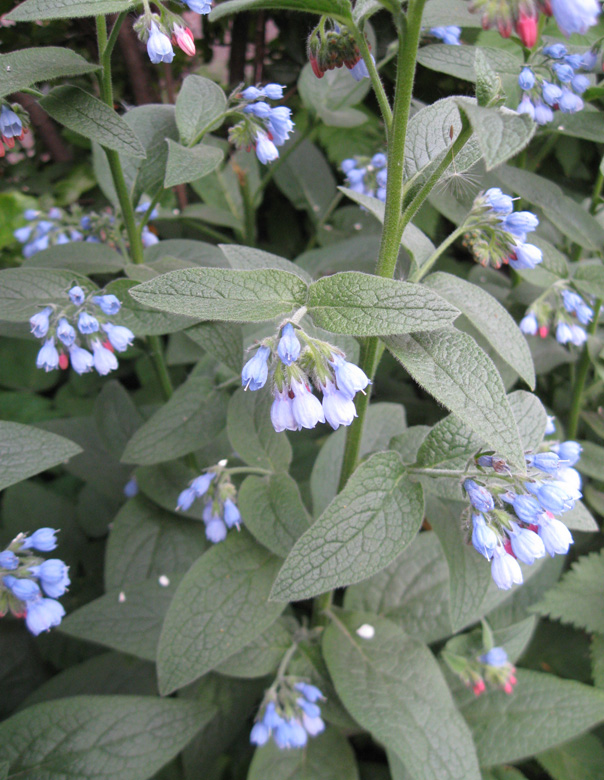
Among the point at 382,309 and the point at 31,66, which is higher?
the point at 31,66

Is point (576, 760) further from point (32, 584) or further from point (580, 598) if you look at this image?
point (32, 584)

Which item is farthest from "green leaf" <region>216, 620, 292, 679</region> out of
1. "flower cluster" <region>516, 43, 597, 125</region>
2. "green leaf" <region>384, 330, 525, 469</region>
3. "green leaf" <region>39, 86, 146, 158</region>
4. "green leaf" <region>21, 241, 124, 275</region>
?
"flower cluster" <region>516, 43, 597, 125</region>

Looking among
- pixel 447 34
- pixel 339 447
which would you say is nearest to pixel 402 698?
pixel 339 447

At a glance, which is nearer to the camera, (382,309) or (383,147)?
(382,309)

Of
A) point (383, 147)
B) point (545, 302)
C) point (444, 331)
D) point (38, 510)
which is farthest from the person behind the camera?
point (383, 147)

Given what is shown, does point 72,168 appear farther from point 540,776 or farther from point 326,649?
point 540,776

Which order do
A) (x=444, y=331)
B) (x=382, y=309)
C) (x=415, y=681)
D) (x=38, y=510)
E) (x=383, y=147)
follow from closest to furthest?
1. (x=382, y=309)
2. (x=444, y=331)
3. (x=415, y=681)
4. (x=38, y=510)
5. (x=383, y=147)

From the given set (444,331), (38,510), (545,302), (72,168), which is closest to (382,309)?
(444,331)
